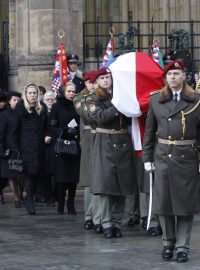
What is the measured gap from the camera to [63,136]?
14398 mm

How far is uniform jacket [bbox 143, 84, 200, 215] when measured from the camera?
10406mm

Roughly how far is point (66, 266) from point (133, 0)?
52.1 feet

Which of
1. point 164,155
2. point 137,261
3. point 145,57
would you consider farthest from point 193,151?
point 145,57

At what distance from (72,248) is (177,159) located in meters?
1.71

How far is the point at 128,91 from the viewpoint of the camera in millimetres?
11844

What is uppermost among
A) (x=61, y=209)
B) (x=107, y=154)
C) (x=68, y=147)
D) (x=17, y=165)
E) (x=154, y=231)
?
(x=107, y=154)

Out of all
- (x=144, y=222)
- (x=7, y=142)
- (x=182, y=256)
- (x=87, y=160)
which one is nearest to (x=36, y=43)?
(x=7, y=142)

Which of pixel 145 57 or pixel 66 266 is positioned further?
pixel 145 57

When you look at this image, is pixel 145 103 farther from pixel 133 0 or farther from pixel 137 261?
pixel 133 0

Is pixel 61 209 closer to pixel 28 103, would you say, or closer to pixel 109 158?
pixel 28 103

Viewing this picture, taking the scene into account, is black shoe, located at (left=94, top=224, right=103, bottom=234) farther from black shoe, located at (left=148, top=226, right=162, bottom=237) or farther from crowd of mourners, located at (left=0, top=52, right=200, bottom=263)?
black shoe, located at (left=148, top=226, right=162, bottom=237)

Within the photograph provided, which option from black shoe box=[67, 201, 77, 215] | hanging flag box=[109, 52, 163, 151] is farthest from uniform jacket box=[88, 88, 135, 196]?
black shoe box=[67, 201, 77, 215]

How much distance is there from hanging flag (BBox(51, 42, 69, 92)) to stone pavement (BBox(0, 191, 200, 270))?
5057 millimetres

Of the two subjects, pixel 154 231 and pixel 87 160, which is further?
pixel 87 160
